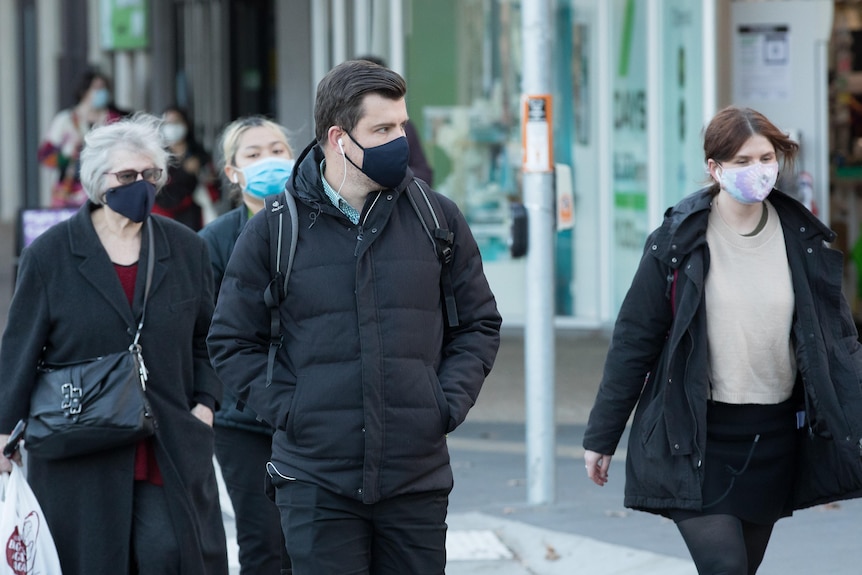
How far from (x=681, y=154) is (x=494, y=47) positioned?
1.89m

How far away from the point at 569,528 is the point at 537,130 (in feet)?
5.81

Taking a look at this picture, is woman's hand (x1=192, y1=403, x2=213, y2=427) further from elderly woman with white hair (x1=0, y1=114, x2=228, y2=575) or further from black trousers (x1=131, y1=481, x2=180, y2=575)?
black trousers (x1=131, y1=481, x2=180, y2=575)

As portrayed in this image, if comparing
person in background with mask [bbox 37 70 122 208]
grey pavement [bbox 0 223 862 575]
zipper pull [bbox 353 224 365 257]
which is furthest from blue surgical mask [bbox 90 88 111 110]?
zipper pull [bbox 353 224 365 257]

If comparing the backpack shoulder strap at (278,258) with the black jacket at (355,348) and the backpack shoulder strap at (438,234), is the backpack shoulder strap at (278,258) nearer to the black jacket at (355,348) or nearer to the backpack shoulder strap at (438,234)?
the black jacket at (355,348)

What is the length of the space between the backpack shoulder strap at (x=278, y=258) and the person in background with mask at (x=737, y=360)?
1.12m

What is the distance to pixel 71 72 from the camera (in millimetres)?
18594

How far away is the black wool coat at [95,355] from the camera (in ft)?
15.8

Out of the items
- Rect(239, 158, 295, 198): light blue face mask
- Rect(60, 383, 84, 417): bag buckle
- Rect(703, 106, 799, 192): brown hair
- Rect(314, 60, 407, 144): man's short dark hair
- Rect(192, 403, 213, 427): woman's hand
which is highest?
Rect(314, 60, 407, 144): man's short dark hair

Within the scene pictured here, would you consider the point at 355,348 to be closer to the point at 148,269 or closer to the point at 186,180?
the point at 148,269

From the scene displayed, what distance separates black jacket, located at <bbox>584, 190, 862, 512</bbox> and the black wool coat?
1.39m

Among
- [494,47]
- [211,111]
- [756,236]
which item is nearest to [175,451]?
[756,236]

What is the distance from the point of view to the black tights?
437cm

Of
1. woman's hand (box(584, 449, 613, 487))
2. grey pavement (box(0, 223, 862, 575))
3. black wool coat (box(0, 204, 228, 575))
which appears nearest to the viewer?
woman's hand (box(584, 449, 613, 487))

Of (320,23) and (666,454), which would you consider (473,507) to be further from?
(320,23)
